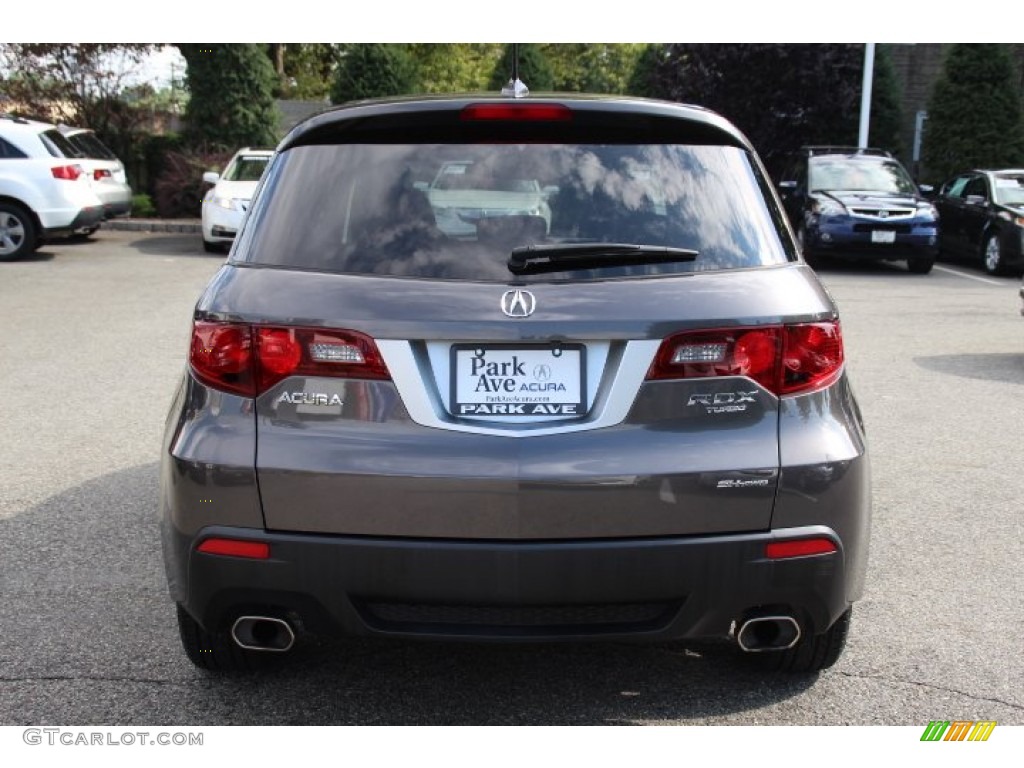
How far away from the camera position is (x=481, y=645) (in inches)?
127

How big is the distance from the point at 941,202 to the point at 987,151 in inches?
290

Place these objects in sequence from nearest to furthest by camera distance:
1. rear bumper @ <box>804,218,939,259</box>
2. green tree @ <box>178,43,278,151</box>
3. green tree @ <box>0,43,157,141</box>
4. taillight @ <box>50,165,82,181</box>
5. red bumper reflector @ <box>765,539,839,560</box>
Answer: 1. red bumper reflector @ <box>765,539,839,560</box>
2. rear bumper @ <box>804,218,939,259</box>
3. taillight @ <box>50,165,82,181</box>
4. green tree @ <box>178,43,278,151</box>
5. green tree @ <box>0,43,157,141</box>

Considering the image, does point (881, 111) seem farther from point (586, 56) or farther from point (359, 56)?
point (586, 56)

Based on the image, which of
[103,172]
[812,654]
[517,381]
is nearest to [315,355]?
[517,381]

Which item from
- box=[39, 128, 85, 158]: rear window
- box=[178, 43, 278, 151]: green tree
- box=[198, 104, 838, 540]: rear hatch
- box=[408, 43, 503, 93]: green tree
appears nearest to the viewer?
box=[198, 104, 838, 540]: rear hatch

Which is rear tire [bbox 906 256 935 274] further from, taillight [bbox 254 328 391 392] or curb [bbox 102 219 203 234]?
taillight [bbox 254 328 391 392]

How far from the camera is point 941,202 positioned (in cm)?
1873

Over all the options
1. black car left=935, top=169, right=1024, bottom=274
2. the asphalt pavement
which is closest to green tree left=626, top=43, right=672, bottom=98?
black car left=935, top=169, right=1024, bottom=274

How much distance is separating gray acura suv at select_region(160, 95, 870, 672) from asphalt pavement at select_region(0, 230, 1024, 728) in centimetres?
47

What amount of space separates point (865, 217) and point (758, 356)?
1409 cm

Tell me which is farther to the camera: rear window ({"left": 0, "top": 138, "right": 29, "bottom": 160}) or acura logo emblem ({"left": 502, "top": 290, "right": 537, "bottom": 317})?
rear window ({"left": 0, "top": 138, "right": 29, "bottom": 160})

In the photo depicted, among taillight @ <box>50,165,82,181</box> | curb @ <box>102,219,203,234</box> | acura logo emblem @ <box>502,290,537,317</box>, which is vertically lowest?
curb @ <box>102,219,203,234</box>

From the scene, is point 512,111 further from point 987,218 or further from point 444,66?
point 444,66

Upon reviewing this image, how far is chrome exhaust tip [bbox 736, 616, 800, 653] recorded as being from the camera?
3.07 m
